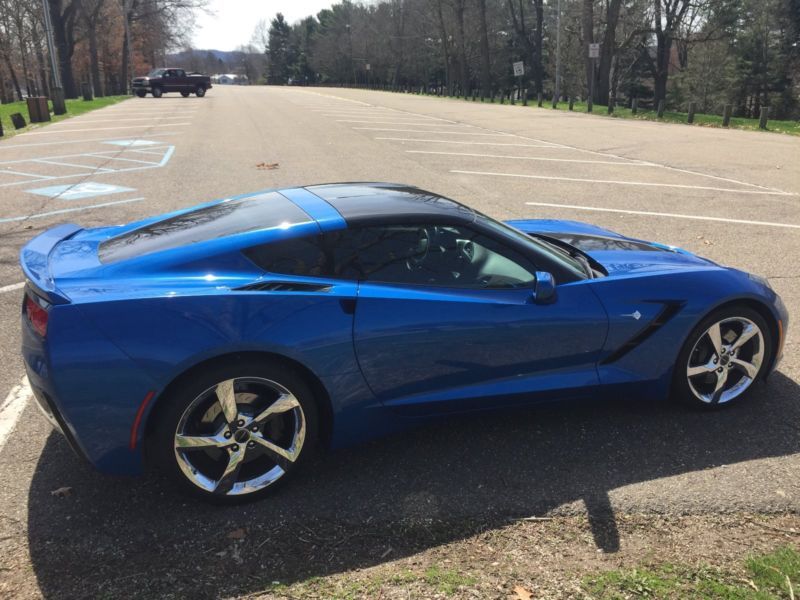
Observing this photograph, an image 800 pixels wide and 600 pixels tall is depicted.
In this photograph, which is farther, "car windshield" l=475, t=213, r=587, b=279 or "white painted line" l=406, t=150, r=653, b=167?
"white painted line" l=406, t=150, r=653, b=167

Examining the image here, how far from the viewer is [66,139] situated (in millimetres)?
18094

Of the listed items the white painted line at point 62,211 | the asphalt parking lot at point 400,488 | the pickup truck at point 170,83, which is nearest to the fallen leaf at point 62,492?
the asphalt parking lot at point 400,488

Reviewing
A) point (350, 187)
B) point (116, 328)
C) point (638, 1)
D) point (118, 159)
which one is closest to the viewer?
point (116, 328)

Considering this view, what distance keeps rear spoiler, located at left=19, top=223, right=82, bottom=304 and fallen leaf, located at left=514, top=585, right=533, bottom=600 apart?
2.09 metres

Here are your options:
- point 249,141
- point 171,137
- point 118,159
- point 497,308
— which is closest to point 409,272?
point 497,308

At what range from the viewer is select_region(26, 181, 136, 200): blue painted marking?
33.2ft

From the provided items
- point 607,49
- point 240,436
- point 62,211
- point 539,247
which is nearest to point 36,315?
point 240,436

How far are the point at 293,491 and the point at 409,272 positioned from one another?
117 cm

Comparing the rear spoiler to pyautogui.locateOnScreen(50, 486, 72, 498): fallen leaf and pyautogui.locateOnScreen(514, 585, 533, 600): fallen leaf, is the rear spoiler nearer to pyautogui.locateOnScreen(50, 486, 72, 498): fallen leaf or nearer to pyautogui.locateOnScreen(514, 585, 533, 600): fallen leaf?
pyautogui.locateOnScreen(50, 486, 72, 498): fallen leaf

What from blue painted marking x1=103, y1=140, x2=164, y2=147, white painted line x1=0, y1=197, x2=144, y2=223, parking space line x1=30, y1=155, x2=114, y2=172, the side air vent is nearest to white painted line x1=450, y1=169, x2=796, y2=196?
white painted line x1=0, y1=197, x2=144, y2=223

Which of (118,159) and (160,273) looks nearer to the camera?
(160,273)

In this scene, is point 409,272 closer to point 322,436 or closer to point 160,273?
point 322,436

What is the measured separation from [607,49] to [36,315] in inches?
1534

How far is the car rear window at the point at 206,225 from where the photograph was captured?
3141mm
